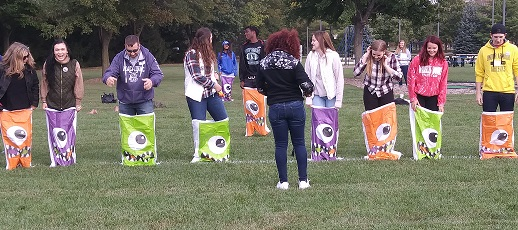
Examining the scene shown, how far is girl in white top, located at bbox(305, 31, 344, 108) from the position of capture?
8.79 metres

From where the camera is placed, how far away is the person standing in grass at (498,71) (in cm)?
905

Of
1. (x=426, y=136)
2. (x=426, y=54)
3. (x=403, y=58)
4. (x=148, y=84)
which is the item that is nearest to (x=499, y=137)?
(x=426, y=136)

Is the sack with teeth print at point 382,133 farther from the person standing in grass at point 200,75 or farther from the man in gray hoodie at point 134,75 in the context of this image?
the man in gray hoodie at point 134,75

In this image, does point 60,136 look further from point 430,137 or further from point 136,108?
point 430,137

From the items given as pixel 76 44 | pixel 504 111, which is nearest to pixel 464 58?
pixel 76 44

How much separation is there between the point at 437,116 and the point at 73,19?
26138mm

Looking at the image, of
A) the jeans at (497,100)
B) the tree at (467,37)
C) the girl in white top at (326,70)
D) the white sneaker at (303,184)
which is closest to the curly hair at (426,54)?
the jeans at (497,100)

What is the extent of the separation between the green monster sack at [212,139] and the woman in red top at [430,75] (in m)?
2.50

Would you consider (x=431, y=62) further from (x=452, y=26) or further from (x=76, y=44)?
(x=452, y=26)

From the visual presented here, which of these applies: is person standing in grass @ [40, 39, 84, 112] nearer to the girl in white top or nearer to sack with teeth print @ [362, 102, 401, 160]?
the girl in white top

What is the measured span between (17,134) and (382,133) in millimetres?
4718

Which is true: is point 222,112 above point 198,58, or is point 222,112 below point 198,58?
below

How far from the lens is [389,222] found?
5797 mm

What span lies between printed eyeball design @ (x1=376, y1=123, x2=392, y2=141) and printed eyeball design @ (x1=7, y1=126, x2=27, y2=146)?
180 inches
